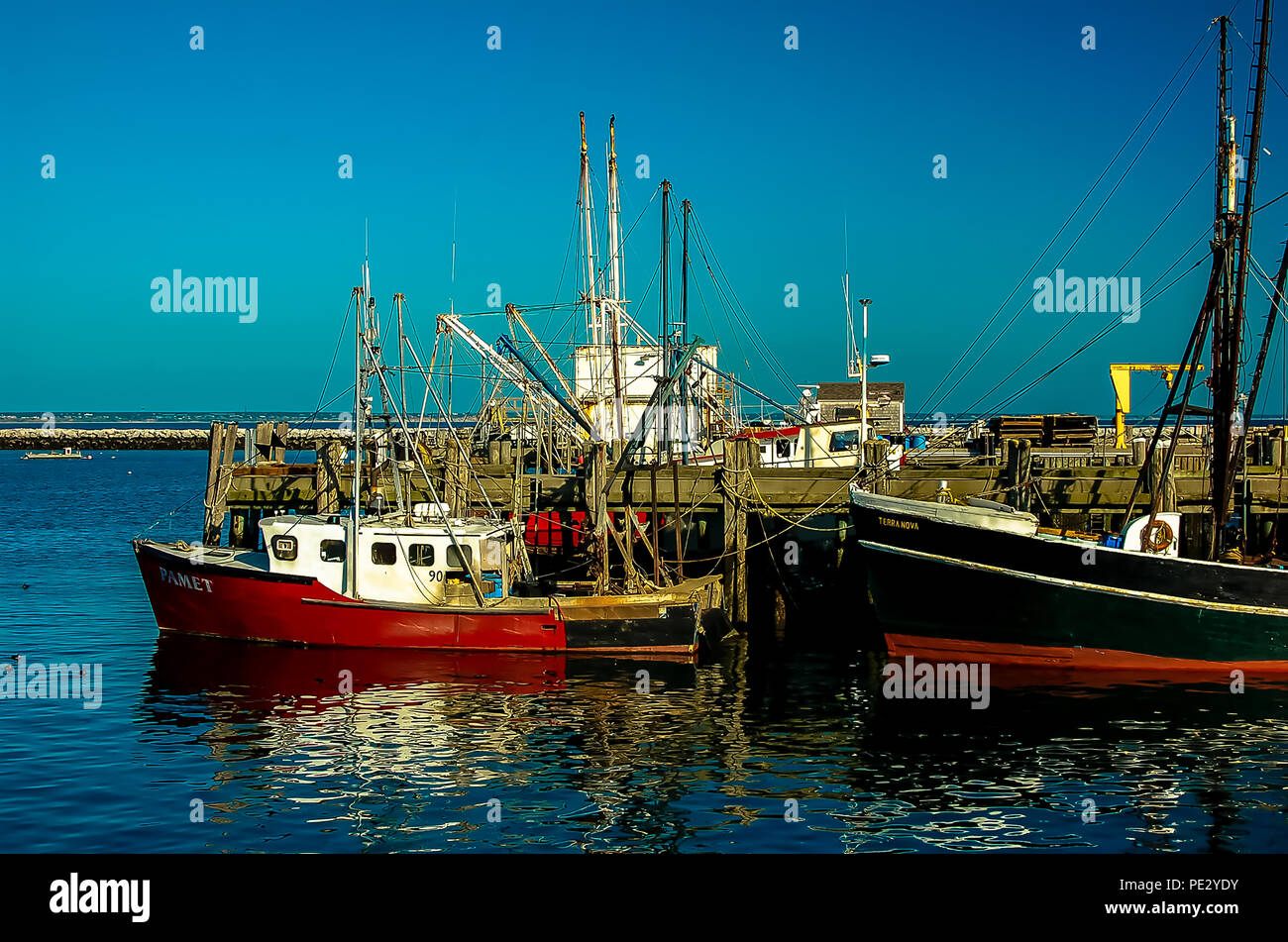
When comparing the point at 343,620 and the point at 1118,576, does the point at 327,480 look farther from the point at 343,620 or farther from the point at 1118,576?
the point at 1118,576

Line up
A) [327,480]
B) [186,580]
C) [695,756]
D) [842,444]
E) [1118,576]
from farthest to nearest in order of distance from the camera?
[842,444], [327,480], [186,580], [1118,576], [695,756]

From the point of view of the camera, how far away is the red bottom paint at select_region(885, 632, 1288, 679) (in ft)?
73.4

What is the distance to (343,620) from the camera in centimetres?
2450

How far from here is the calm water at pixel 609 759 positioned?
46.9ft

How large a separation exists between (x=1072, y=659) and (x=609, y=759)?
421 inches

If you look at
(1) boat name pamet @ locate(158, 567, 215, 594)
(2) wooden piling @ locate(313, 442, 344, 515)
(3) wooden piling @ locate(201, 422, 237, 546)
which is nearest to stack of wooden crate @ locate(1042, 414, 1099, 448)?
(2) wooden piling @ locate(313, 442, 344, 515)

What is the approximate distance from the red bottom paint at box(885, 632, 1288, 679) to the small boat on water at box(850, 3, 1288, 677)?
0.02m

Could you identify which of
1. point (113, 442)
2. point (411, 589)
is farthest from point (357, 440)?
point (113, 442)

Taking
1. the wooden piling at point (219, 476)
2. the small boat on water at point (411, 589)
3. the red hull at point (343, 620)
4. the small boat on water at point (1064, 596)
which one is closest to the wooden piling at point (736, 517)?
the small boat on water at point (411, 589)

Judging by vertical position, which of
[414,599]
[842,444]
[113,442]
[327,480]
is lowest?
[414,599]

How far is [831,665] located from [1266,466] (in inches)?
547

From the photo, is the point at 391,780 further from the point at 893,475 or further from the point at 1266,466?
the point at 1266,466
